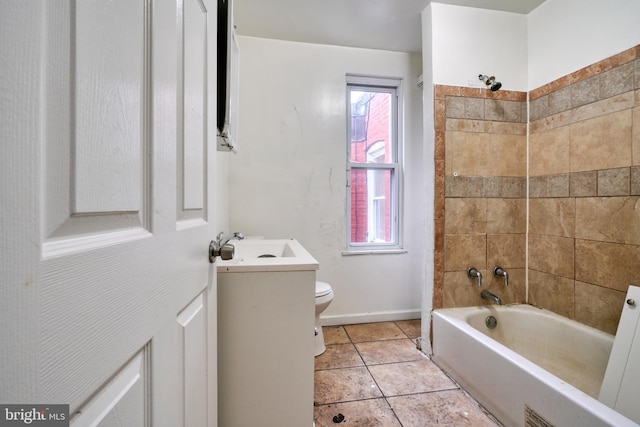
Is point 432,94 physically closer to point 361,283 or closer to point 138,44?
point 361,283

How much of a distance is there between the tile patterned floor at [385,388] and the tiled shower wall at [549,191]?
0.46 metres

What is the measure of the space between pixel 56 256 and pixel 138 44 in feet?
1.13

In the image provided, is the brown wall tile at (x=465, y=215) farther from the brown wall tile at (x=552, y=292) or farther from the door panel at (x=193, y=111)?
the door panel at (x=193, y=111)

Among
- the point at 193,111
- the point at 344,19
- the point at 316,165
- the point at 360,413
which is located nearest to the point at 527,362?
the point at 360,413

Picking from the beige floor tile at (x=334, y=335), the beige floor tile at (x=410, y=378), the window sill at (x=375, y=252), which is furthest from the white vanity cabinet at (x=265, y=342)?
the window sill at (x=375, y=252)

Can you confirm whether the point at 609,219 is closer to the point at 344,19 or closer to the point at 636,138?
the point at 636,138

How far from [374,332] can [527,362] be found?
114cm

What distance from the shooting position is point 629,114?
1.37 meters

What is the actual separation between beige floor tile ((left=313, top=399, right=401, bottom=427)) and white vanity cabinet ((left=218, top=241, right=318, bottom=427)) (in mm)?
274

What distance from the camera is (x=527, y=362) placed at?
1242mm

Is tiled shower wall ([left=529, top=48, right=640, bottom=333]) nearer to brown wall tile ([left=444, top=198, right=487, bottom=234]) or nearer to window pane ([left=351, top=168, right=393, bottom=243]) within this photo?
brown wall tile ([left=444, top=198, right=487, bottom=234])

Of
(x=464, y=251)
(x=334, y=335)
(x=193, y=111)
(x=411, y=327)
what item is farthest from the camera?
(x=411, y=327)

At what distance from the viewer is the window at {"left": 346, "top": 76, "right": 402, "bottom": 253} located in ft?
8.07

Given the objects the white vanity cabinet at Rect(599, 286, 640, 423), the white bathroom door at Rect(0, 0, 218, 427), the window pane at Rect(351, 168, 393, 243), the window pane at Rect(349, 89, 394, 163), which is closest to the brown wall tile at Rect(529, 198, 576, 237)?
the white vanity cabinet at Rect(599, 286, 640, 423)
